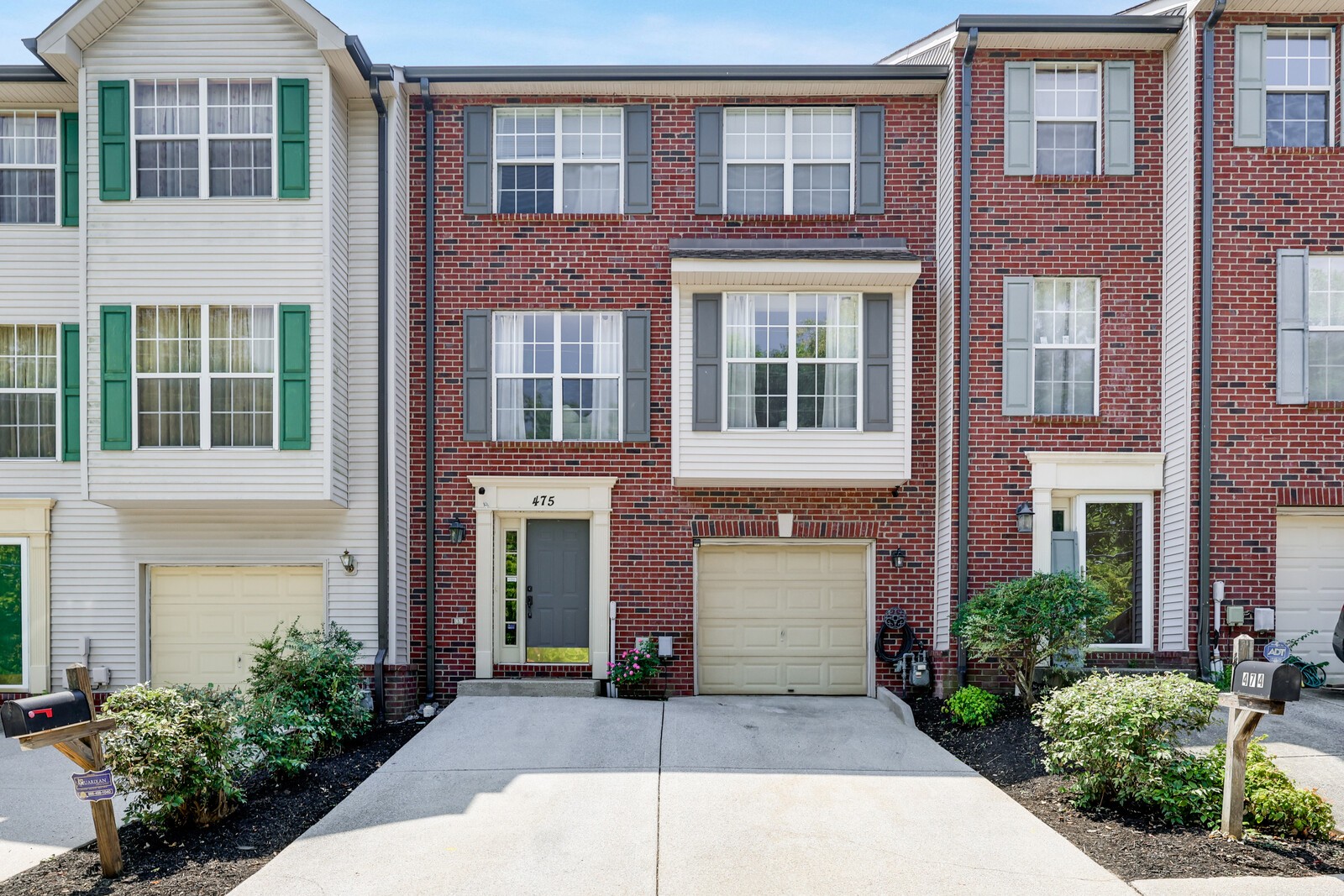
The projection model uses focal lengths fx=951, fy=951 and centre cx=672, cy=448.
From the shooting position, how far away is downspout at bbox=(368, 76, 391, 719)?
11.1 meters

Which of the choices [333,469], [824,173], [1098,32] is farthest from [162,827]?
[1098,32]

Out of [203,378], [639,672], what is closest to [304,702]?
[639,672]

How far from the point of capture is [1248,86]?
10.8 metres

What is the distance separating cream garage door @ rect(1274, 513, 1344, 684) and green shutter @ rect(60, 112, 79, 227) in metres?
14.5

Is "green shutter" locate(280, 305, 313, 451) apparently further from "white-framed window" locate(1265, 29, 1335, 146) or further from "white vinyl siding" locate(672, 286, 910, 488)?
"white-framed window" locate(1265, 29, 1335, 146)

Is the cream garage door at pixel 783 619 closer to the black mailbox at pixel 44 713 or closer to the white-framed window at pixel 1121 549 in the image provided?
the white-framed window at pixel 1121 549

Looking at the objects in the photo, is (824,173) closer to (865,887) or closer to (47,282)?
(865,887)

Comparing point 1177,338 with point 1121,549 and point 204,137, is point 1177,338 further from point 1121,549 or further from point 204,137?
point 204,137


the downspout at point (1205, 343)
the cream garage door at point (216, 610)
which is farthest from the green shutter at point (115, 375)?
the downspout at point (1205, 343)

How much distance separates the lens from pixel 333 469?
10.7 meters

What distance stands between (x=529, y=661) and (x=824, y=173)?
273 inches

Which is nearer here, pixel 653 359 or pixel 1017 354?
pixel 1017 354

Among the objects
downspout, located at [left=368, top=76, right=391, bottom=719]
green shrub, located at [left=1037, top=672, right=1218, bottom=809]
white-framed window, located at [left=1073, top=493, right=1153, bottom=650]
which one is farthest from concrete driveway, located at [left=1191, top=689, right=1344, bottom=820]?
downspout, located at [left=368, top=76, right=391, bottom=719]

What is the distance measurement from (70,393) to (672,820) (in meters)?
8.82
